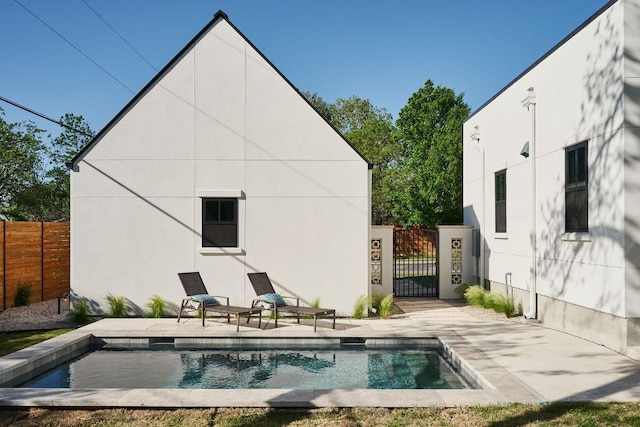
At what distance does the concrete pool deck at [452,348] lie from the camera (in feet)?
21.0

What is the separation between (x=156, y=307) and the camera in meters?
13.2

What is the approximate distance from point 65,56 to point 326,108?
116 feet

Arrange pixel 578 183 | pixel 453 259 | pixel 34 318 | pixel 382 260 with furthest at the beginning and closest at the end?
pixel 453 259
pixel 382 260
pixel 34 318
pixel 578 183

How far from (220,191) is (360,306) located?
464cm

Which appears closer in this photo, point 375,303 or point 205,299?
point 205,299

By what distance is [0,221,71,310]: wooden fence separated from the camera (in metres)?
14.1

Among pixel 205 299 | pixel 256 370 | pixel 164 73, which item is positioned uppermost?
pixel 164 73

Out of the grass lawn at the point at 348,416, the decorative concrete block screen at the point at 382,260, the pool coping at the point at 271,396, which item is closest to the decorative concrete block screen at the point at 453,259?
the decorative concrete block screen at the point at 382,260

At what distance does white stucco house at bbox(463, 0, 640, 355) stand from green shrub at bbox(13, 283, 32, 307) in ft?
44.6

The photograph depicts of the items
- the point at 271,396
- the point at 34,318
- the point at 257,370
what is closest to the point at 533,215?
the point at 257,370

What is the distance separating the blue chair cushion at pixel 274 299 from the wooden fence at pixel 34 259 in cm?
733

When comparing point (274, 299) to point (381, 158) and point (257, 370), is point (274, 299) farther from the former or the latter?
point (381, 158)

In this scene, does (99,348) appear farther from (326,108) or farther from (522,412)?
(326,108)

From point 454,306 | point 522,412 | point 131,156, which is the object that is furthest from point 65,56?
point 522,412
